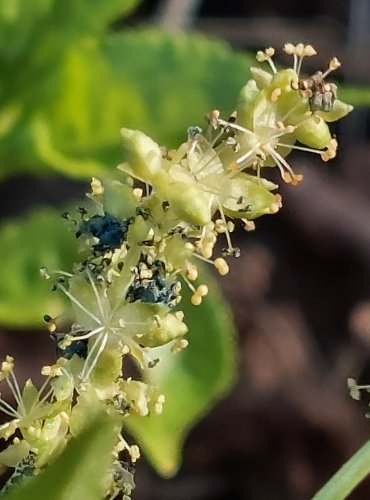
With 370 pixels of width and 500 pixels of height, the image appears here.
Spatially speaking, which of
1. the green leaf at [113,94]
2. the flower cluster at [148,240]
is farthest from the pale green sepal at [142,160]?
the green leaf at [113,94]

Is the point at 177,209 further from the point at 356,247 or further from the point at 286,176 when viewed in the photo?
the point at 356,247

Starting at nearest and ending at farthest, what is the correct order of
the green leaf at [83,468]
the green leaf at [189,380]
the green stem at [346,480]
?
the green leaf at [83,468] < the green stem at [346,480] < the green leaf at [189,380]

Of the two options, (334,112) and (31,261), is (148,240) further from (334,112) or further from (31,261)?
(31,261)

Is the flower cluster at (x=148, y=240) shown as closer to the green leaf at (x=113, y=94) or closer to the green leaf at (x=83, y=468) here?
the green leaf at (x=83, y=468)

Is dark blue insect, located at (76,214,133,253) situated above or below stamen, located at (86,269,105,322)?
above

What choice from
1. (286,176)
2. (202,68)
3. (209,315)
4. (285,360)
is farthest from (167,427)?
(285,360)

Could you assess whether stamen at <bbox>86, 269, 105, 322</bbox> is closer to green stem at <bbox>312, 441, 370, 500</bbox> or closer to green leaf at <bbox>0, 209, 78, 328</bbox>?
green stem at <bbox>312, 441, 370, 500</bbox>

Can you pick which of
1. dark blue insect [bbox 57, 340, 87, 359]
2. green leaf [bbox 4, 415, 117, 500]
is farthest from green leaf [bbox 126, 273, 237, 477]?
green leaf [bbox 4, 415, 117, 500]
